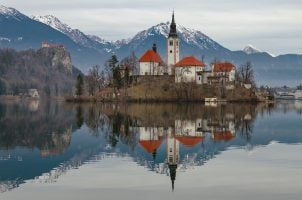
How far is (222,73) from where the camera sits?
15662 cm

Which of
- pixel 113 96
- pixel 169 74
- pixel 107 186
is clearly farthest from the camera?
pixel 169 74

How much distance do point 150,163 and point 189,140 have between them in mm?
12656

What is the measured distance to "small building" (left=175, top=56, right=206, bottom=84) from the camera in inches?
6181

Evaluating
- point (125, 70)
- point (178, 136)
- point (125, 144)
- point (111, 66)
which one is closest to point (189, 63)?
point (125, 70)

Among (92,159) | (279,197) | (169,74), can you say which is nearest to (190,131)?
(92,159)

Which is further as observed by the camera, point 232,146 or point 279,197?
point 232,146

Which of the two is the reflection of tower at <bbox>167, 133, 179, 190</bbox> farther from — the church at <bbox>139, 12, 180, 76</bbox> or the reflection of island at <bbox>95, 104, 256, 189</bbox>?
the church at <bbox>139, 12, 180, 76</bbox>

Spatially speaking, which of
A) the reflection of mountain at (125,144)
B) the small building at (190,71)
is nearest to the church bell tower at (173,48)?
the small building at (190,71)

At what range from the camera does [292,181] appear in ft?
87.7

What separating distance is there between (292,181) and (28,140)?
24868 mm

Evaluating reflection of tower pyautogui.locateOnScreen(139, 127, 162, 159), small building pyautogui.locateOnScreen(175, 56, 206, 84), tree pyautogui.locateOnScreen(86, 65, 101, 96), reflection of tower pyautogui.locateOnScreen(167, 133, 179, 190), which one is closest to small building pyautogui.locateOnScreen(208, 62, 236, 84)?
small building pyautogui.locateOnScreen(175, 56, 206, 84)

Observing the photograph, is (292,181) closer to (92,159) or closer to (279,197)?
(279,197)

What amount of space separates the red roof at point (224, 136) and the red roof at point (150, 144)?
5547 millimetres

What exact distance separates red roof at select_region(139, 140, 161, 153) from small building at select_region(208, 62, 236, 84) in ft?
366
